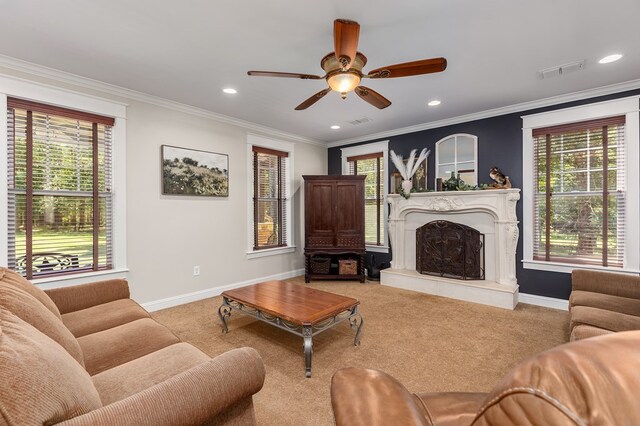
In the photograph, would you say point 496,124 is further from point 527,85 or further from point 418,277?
point 418,277

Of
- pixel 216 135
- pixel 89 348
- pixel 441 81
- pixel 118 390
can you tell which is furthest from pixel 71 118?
pixel 441 81

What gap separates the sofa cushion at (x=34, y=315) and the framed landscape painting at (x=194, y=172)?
Answer: 256 cm

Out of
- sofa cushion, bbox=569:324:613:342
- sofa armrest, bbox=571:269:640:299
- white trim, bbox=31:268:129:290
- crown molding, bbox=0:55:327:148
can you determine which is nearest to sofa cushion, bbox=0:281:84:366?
white trim, bbox=31:268:129:290

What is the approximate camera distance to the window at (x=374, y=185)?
5367 millimetres

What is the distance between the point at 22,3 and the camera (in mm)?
1952

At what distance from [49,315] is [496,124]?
5.01 metres

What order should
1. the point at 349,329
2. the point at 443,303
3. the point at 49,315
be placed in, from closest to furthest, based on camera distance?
the point at 49,315 → the point at 349,329 → the point at 443,303

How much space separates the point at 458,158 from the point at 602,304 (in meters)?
2.71

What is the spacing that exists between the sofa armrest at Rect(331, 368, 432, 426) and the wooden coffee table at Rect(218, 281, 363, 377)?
1.26 metres

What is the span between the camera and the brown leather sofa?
1.90 meters

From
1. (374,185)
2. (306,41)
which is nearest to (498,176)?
(374,185)

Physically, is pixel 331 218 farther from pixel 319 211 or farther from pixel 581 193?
pixel 581 193

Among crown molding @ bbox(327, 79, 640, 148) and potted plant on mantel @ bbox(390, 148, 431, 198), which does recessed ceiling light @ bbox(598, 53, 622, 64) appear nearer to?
crown molding @ bbox(327, 79, 640, 148)

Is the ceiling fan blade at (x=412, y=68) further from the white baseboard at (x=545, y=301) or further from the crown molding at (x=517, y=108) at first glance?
the white baseboard at (x=545, y=301)
